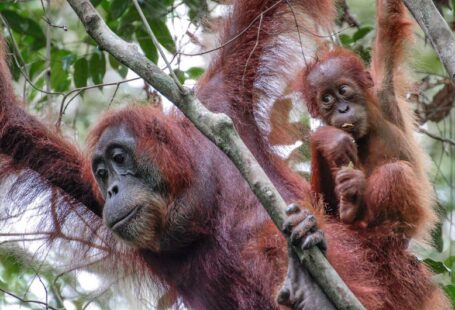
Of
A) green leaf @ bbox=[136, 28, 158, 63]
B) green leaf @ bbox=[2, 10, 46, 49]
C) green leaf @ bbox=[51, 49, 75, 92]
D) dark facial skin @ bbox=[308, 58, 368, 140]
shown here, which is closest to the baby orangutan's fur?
dark facial skin @ bbox=[308, 58, 368, 140]

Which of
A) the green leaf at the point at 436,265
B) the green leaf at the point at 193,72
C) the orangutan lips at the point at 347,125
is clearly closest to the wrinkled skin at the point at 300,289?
the orangutan lips at the point at 347,125

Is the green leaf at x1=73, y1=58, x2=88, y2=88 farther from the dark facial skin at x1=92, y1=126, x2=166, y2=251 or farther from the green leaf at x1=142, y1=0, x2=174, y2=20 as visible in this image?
the dark facial skin at x1=92, y1=126, x2=166, y2=251

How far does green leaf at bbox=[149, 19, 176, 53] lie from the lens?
20.0 feet

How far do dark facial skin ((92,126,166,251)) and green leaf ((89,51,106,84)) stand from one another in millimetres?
1670

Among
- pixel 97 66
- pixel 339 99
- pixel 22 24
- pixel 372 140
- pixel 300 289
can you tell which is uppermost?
pixel 22 24

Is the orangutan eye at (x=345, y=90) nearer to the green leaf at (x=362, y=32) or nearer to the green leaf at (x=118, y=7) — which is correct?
the green leaf at (x=362, y=32)

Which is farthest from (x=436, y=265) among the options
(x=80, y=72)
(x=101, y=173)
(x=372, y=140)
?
(x=80, y=72)

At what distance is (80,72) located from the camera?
634 cm

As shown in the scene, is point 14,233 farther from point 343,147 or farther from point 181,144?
point 343,147

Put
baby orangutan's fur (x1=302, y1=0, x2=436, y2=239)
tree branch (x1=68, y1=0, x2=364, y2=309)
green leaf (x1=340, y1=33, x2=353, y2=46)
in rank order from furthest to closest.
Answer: green leaf (x1=340, y1=33, x2=353, y2=46) → baby orangutan's fur (x1=302, y1=0, x2=436, y2=239) → tree branch (x1=68, y1=0, x2=364, y2=309)

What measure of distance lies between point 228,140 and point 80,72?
3174 mm

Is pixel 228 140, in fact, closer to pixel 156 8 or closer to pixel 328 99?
pixel 328 99

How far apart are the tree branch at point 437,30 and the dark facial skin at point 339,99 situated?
3.74ft

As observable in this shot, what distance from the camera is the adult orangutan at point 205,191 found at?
446 cm
